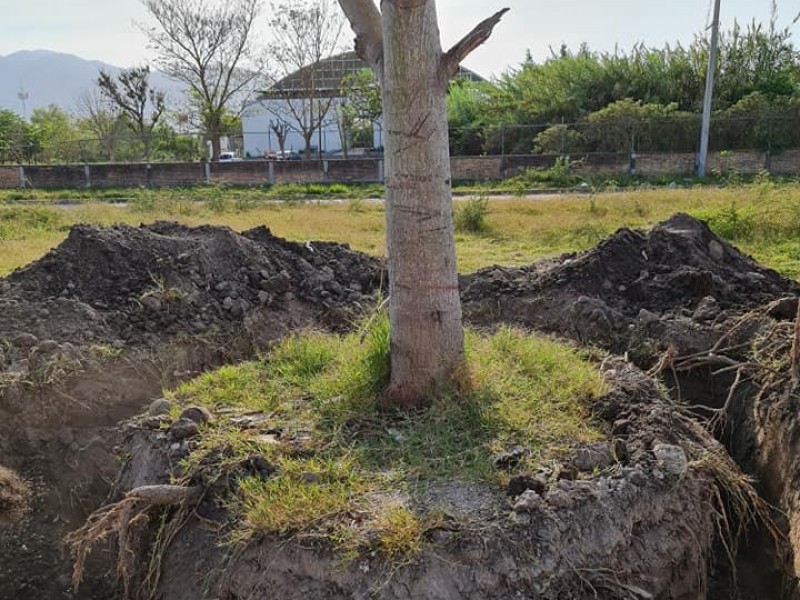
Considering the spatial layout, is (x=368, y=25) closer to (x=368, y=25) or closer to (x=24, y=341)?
(x=368, y=25)

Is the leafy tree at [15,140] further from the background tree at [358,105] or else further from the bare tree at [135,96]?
the background tree at [358,105]

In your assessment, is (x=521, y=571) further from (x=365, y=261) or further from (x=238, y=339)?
(x=365, y=261)

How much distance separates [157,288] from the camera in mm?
6445

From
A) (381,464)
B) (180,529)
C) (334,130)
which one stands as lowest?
(180,529)

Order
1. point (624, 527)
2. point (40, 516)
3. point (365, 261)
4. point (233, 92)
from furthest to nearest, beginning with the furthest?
point (233, 92) < point (365, 261) < point (40, 516) < point (624, 527)

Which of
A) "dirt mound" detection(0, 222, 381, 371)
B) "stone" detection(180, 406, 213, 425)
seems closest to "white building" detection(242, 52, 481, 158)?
"dirt mound" detection(0, 222, 381, 371)

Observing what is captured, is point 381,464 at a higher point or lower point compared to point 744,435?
higher

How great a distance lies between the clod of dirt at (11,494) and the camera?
446 centimetres

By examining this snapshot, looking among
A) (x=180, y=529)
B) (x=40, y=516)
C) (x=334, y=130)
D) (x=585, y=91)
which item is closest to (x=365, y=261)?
(x=40, y=516)

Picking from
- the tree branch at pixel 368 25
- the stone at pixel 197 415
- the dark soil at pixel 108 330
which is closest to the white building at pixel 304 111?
the dark soil at pixel 108 330

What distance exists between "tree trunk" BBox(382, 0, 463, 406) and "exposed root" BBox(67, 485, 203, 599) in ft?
4.00

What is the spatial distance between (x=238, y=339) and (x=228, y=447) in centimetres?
279

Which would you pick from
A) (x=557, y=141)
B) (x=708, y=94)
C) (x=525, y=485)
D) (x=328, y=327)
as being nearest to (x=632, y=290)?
(x=328, y=327)

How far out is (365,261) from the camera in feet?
26.3
